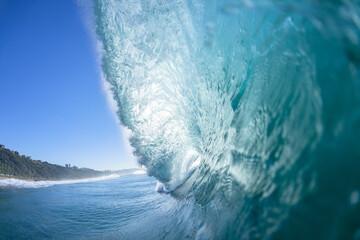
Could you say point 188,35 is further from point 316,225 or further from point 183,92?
point 316,225

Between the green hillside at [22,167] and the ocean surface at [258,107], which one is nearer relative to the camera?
the ocean surface at [258,107]

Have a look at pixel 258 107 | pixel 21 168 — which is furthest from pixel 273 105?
pixel 21 168

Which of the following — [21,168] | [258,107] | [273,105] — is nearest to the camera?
[273,105]

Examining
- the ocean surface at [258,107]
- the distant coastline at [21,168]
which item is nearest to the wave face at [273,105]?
the ocean surface at [258,107]

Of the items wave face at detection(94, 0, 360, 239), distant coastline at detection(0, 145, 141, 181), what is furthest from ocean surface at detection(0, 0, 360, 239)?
distant coastline at detection(0, 145, 141, 181)

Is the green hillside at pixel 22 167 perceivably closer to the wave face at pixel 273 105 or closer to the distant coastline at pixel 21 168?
the distant coastline at pixel 21 168

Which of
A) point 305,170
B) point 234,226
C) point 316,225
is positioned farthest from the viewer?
point 234,226

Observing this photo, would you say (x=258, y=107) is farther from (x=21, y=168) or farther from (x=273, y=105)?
(x=21, y=168)

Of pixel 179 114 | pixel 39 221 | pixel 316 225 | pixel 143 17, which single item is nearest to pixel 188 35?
pixel 143 17
